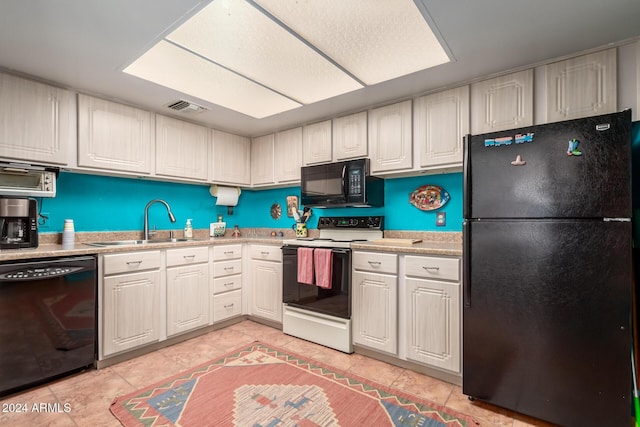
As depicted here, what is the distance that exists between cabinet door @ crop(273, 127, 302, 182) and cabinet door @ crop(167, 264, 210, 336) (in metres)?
1.31

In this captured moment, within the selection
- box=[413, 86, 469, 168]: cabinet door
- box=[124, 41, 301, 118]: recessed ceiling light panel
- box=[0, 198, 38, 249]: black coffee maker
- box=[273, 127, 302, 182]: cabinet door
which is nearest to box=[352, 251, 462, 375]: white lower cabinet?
box=[413, 86, 469, 168]: cabinet door

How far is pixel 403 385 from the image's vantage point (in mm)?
2031

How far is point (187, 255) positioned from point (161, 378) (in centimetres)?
104

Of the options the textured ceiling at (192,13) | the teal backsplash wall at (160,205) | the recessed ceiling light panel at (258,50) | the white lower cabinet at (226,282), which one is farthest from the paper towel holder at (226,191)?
the recessed ceiling light panel at (258,50)

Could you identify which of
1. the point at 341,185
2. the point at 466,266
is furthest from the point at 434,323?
the point at 341,185

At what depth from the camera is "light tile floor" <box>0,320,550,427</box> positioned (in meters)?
1.68

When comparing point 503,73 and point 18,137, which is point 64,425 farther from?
point 503,73

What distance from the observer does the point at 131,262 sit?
2391 millimetres

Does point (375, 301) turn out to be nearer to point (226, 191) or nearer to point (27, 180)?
point (226, 191)

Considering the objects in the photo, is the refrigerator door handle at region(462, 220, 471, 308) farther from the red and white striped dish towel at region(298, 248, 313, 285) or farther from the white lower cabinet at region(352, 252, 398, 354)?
the red and white striped dish towel at region(298, 248, 313, 285)

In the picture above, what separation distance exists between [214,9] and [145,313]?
2.31 meters

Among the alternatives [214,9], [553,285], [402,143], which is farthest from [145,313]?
[553,285]

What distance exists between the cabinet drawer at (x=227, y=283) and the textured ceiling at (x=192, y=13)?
6.17ft

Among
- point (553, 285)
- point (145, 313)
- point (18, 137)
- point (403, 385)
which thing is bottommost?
point (403, 385)
